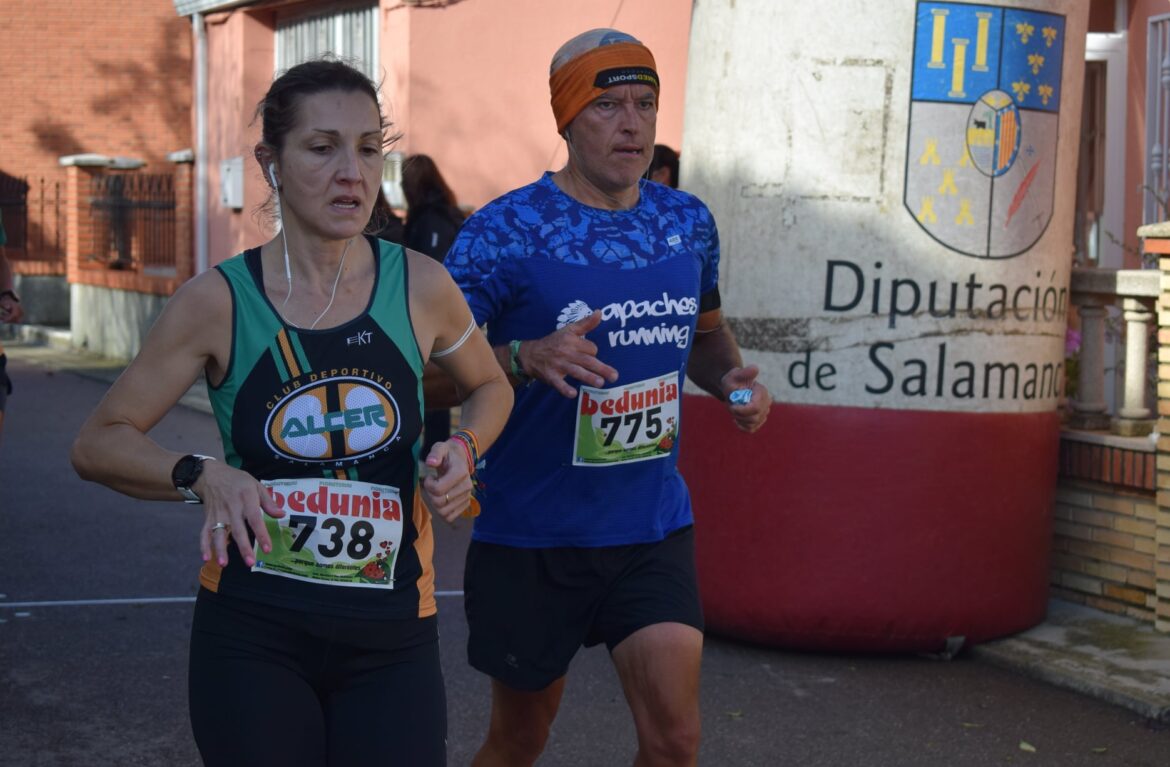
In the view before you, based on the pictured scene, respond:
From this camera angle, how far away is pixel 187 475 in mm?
2906

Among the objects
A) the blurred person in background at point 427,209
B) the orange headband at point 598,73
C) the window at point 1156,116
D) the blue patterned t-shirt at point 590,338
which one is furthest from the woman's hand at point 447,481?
the window at point 1156,116

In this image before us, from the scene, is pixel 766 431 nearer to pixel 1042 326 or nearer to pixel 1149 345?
pixel 1042 326

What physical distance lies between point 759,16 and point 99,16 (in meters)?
24.0

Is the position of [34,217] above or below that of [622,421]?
above

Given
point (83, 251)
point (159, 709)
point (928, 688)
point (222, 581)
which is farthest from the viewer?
point (83, 251)

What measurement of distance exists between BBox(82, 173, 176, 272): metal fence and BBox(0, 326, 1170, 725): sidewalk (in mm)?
14440

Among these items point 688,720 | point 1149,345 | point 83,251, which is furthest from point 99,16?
point 688,720

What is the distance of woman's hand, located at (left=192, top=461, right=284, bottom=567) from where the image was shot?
109 inches

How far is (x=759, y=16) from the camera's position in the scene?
6328mm

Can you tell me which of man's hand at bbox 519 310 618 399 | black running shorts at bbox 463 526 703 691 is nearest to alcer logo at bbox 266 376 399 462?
man's hand at bbox 519 310 618 399

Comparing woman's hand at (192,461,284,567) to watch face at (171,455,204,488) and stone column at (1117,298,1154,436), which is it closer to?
watch face at (171,455,204,488)

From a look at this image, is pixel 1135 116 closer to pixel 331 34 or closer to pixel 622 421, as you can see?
pixel 622 421

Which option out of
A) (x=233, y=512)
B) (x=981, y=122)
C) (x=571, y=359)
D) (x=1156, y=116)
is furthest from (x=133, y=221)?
(x=233, y=512)

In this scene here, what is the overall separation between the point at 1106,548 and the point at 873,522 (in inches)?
51.1
